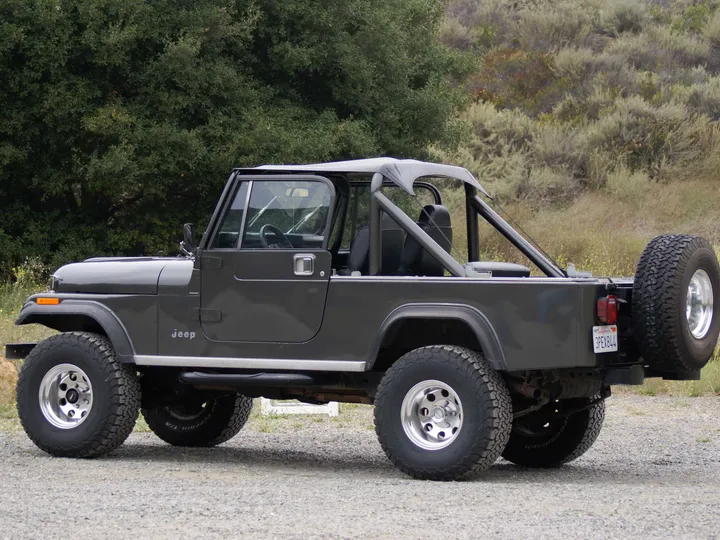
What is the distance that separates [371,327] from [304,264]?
67cm

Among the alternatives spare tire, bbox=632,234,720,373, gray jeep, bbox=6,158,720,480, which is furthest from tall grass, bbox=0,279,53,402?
spare tire, bbox=632,234,720,373

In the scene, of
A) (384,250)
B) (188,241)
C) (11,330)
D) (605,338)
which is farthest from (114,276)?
(11,330)

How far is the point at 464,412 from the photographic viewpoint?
7906 millimetres

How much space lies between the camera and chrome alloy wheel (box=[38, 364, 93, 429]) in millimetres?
9312

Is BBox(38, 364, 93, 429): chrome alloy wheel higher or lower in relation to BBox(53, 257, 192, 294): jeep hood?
lower

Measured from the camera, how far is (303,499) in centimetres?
711

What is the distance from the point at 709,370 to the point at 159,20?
37.6 ft

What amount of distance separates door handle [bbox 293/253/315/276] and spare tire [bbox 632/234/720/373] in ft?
7.00

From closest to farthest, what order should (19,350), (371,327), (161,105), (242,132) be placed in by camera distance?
(371,327) < (19,350) < (161,105) < (242,132)

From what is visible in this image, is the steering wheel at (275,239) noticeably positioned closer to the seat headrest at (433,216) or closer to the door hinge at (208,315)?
the door hinge at (208,315)

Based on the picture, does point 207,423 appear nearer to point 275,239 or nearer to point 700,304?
point 275,239

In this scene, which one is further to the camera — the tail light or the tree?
the tree

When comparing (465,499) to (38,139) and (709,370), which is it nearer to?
(709,370)

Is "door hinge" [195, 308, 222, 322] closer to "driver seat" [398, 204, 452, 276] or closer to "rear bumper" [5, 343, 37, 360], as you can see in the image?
"driver seat" [398, 204, 452, 276]
